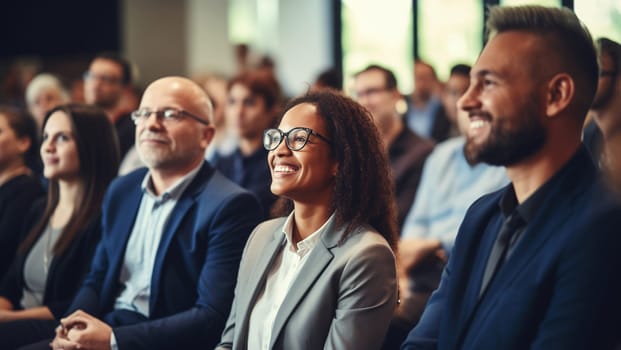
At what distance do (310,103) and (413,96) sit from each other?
480cm

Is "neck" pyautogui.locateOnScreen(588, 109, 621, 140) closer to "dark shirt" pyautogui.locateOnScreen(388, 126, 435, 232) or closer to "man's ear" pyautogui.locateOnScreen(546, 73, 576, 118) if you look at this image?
"man's ear" pyautogui.locateOnScreen(546, 73, 576, 118)

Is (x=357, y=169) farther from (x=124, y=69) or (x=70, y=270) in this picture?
(x=124, y=69)

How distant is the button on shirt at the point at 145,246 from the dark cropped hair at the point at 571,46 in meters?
1.40

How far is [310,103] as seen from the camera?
217 centimetres

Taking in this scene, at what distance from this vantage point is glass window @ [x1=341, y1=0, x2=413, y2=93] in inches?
282

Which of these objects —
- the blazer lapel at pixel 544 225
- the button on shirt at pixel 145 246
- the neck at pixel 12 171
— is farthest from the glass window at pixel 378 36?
the blazer lapel at pixel 544 225

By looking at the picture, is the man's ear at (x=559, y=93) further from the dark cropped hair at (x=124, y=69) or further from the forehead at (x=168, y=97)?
the dark cropped hair at (x=124, y=69)

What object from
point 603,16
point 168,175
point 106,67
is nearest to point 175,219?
point 168,175

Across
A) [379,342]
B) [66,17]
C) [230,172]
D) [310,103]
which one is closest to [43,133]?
[230,172]

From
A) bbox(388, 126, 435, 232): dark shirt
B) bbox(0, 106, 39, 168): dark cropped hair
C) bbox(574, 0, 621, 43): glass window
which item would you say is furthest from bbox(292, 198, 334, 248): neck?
bbox(0, 106, 39, 168): dark cropped hair

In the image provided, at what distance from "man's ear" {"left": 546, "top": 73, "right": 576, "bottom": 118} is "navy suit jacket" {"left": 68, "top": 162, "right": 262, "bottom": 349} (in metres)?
1.20

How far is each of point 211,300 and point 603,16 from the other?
181 cm

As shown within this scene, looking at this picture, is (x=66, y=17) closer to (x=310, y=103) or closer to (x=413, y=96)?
(x=413, y=96)

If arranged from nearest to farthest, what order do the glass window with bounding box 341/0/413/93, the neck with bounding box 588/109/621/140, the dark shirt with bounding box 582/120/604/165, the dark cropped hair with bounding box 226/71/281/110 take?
the neck with bounding box 588/109/621/140
the dark shirt with bounding box 582/120/604/165
the dark cropped hair with bounding box 226/71/281/110
the glass window with bounding box 341/0/413/93
